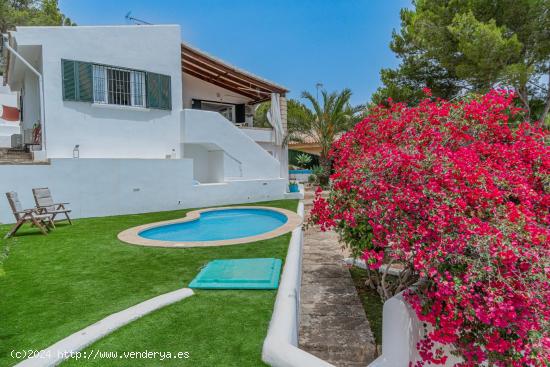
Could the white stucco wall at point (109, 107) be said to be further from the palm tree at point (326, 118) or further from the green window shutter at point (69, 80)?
the palm tree at point (326, 118)

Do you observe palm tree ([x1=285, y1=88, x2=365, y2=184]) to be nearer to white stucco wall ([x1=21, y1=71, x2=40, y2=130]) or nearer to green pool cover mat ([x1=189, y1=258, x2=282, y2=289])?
white stucco wall ([x1=21, y1=71, x2=40, y2=130])

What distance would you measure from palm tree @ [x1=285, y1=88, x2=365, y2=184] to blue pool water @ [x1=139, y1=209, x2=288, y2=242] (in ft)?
33.0

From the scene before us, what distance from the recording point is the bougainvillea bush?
3.11 m

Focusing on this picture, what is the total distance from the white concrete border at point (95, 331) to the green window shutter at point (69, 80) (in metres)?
12.5

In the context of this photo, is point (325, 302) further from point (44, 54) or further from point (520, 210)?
point (44, 54)

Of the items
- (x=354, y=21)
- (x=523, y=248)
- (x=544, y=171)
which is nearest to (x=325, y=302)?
(x=523, y=248)

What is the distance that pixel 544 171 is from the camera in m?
4.73

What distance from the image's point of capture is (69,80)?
550 inches

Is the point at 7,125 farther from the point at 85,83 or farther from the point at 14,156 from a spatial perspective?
the point at 85,83

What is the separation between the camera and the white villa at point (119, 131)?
13.4 m

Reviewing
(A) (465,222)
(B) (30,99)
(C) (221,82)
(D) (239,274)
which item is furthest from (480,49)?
(B) (30,99)

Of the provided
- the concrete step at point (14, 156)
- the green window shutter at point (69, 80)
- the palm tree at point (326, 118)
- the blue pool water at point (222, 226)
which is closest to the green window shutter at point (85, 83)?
the green window shutter at point (69, 80)

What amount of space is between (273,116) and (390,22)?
35.3 feet

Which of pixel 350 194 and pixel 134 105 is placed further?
pixel 134 105
